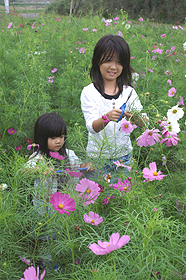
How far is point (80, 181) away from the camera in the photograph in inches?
43.0

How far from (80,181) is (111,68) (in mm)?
903

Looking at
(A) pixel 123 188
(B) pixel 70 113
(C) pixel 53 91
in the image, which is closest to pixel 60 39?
(C) pixel 53 91

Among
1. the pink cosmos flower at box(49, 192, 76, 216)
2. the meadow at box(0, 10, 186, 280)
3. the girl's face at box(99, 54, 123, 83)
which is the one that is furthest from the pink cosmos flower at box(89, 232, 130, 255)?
the girl's face at box(99, 54, 123, 83)

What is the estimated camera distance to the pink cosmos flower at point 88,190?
1.09m

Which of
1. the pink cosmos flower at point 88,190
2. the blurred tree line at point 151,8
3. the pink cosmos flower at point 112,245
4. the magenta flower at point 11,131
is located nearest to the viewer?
the pink cosmos flower at point 112,245

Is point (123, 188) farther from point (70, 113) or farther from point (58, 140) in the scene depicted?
point (70, 113)

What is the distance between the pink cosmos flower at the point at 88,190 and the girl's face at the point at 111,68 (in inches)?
34.9

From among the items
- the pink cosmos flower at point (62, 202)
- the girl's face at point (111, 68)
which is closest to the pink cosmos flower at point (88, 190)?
the pink cosmos flower at point (62, 202)

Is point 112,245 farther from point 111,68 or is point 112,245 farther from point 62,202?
point 111,68

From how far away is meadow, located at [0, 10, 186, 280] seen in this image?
980 millimetres

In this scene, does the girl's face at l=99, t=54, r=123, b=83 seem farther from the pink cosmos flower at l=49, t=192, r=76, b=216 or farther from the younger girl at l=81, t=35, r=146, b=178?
the pink cosmos flower at l=49, t=192, r=76, b=216

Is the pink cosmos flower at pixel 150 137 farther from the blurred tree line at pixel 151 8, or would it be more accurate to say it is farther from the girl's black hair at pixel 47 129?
the blurred tree line at pixel 151 8

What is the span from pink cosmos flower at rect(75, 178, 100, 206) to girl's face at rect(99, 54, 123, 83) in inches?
34.9

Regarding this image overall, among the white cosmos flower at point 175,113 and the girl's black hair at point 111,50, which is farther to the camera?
the girl's black hair at point 111,50
